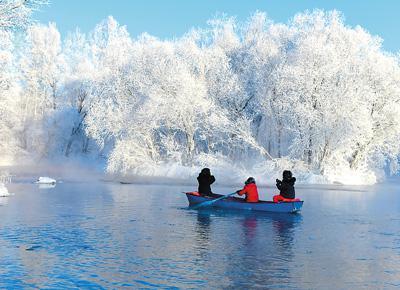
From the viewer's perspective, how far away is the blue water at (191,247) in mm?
11203

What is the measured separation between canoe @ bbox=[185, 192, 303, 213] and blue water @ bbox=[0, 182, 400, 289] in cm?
37

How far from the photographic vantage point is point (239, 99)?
49.2 metres

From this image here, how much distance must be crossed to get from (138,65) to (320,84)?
16823 mm

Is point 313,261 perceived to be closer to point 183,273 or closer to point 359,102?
point 183,273

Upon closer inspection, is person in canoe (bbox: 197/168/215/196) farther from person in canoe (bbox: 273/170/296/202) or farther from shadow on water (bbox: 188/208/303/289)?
person in canoe (bbox: 273/170/296/202)

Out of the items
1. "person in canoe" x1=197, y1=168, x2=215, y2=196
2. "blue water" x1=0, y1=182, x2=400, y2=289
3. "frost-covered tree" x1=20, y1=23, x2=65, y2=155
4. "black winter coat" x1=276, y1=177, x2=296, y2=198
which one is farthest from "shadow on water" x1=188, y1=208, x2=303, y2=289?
"frost-covered tree" x1=20, y1=23, x2=65, y2=155

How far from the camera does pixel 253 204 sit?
2338 cm

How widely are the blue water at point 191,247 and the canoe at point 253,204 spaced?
365 millimetres

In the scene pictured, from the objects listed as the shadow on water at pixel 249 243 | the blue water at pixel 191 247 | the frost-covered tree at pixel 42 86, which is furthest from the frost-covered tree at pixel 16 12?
the frost-covered tree at pixel 42 86

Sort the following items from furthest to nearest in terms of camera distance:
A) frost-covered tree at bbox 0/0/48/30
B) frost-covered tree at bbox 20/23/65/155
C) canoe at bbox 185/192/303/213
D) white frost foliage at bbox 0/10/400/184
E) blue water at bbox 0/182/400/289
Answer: frost-covered tree at bbox 20/23/65/155 < white frost foliage at bbox 0/10/400/184 < canoe at bbox 185/192/303/213 < frost-covered tree at bbox 0/0/48/30 < blue water at bbox 0/182/400/289

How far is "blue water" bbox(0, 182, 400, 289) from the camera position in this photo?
36.8ft

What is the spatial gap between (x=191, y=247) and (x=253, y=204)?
905 cm

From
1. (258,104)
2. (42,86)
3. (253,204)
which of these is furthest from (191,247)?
(42,86)

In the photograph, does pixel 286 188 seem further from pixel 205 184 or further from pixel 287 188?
pixel 205 184
